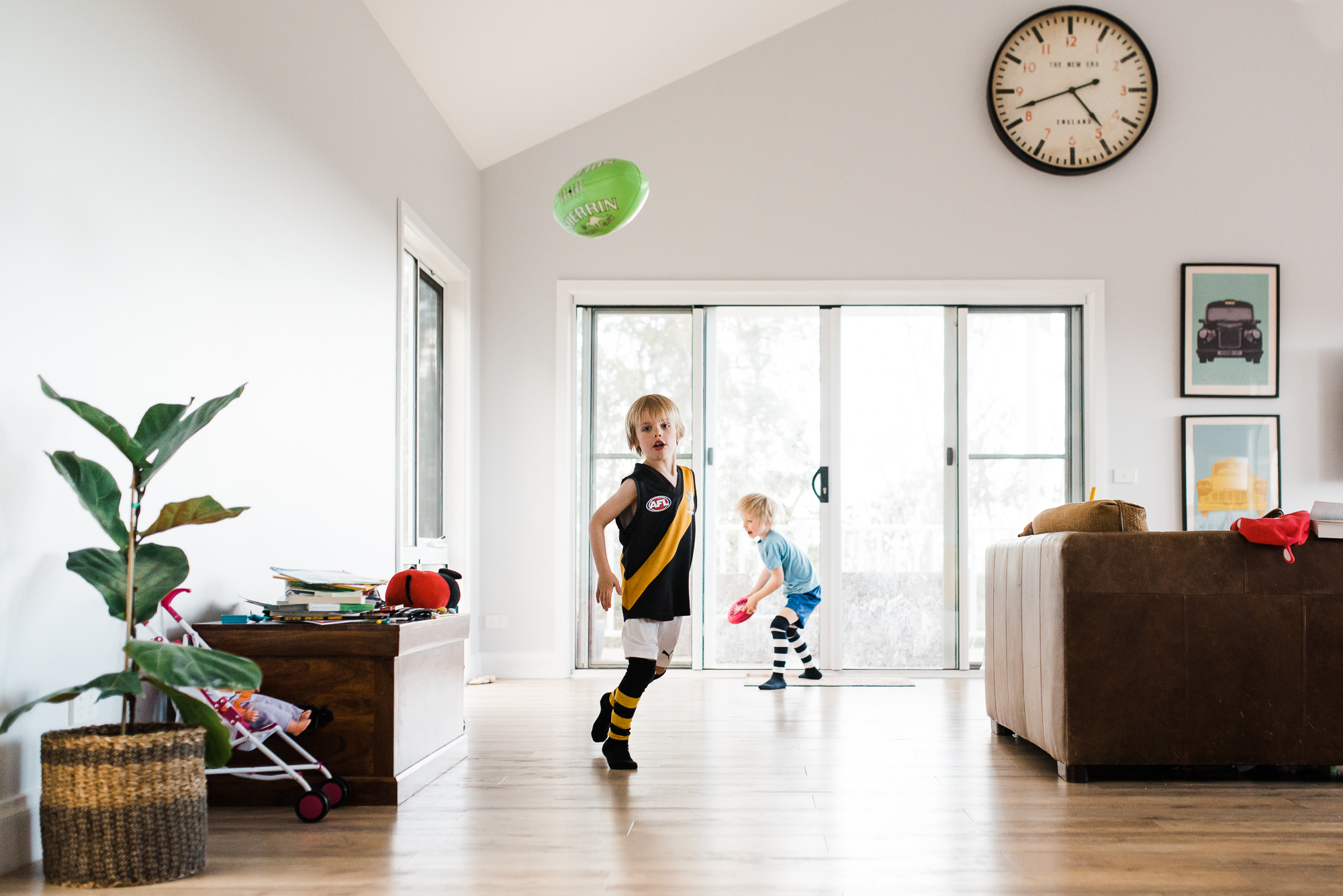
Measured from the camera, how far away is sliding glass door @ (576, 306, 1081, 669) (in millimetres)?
5242

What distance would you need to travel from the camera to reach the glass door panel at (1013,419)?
207 inches

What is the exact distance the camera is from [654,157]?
527 centimetres

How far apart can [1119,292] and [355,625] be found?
13.6 ft

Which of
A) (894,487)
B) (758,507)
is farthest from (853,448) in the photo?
(758,507)

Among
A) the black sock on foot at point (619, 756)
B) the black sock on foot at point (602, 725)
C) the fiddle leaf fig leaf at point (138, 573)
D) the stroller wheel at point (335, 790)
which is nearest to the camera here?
the fiddle leaf fig leaf at point (138, 573)

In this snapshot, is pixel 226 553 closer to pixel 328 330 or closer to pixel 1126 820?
pixel 328 330

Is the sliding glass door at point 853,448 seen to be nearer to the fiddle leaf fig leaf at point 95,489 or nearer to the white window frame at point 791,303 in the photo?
the white window frame at point 791,303

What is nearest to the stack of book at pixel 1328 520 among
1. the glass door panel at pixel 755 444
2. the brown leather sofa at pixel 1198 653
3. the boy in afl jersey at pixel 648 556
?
the brown leather sofa at pixel 1198 653

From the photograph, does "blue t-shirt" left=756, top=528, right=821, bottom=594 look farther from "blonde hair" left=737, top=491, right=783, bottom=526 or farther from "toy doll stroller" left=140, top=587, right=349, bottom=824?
"toy doll stroller" left=140, top=587, right=349, bottom=824

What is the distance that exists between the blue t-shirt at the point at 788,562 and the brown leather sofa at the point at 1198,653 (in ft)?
7.01

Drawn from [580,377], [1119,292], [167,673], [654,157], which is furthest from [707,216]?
[167,673]

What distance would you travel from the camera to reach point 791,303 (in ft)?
17.2

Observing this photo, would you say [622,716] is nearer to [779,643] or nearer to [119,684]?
[119,684]

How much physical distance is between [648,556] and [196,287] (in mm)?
1379
